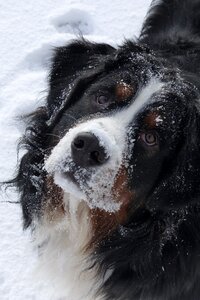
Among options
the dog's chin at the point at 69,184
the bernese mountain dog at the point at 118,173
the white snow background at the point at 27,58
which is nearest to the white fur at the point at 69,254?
the bernese mountain dog at the point at 118,173

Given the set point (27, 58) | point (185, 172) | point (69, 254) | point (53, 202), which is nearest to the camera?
point (185, 172)

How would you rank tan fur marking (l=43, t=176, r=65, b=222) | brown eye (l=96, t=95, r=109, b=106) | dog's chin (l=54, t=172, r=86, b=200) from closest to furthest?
dog's chin (l=54, t=172, r=86, b=200) < brown eye (l=96, t=95, r=109, b=106) < tan fur marking (l=43, t=176, r=65, b=222)

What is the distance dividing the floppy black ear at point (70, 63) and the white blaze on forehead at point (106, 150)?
16.3 inches

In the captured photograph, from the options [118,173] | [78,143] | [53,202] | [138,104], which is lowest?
[53,202]

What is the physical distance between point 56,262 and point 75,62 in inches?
41.8

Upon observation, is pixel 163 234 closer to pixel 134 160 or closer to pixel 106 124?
pixel 134 160

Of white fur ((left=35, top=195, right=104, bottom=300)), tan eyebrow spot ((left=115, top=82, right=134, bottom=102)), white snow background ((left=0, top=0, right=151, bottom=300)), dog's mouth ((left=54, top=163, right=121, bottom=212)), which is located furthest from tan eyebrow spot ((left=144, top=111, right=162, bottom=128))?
white snow background ((left=0, top=0, right=151, bottom=300))

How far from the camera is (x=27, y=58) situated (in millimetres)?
4625

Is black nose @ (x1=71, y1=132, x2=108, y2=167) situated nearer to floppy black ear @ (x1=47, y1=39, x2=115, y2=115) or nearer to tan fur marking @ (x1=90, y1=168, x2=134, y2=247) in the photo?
tan fur marking @ (x1=90, y1=168, x2=134, y2=247)

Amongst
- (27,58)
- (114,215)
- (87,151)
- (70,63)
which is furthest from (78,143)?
(27,58)

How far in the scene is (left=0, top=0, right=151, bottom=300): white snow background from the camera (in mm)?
3568

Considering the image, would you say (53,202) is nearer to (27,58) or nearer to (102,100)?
(102,100)

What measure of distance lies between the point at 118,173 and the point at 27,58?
2.42 m

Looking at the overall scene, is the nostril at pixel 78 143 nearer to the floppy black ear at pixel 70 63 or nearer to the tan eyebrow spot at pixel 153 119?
the tan eyebrow spot at pixel 153 119
